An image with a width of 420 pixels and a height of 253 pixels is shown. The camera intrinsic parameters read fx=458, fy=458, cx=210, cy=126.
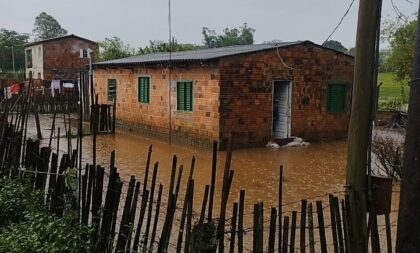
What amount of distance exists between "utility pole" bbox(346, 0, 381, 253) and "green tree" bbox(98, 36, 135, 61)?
32497 millimetres

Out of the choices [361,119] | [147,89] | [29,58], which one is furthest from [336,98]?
[29,58]

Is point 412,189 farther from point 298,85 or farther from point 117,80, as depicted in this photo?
point 117,80

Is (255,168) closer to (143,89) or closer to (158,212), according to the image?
(158,212)

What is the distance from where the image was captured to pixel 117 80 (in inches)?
790

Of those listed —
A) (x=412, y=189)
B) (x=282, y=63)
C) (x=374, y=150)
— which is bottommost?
(x=374, y=150)

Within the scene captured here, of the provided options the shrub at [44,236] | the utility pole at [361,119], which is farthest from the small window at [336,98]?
the utility pole at [361,119]

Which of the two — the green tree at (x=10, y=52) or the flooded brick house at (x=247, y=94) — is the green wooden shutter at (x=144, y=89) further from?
the green tree at (x=10, y=52)

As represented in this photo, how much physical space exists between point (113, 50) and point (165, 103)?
65.1 ft

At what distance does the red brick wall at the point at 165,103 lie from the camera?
14.3 m

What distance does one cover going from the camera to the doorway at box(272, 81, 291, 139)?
15602 millimetres

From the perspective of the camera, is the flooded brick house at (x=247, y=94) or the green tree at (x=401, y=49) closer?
the flooded brick house at (x=247, y=94)

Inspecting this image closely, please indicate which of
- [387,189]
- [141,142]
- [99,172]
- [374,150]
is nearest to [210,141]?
[141,142]

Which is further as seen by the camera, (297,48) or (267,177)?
(297,48)

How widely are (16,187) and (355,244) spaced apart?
16.5ft
